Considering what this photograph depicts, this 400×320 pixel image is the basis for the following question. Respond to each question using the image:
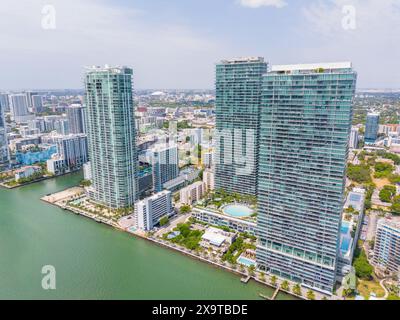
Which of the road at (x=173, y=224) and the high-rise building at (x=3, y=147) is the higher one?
the high-rise building at (x=3, y=147)

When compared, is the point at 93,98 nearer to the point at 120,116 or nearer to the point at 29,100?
the point at 120,116

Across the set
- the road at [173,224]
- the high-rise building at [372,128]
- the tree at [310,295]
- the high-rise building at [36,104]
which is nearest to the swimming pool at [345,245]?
the tree at [310,295]

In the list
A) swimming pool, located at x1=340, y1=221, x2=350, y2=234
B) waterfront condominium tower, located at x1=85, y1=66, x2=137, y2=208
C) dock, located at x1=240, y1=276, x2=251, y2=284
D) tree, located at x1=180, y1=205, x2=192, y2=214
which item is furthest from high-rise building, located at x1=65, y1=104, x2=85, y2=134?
swimming pool, located at x1=340, y1=221, x2=350, y2=234

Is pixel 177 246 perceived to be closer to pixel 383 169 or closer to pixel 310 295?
pixel 310 295

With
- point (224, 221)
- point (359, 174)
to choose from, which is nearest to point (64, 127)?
point (224, 221)

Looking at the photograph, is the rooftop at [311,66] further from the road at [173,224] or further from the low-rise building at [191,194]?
the low-rise building at [191,194]

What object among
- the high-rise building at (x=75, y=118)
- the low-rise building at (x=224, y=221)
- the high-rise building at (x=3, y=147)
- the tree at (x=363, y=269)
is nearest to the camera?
the tree at (x=363, y=269)

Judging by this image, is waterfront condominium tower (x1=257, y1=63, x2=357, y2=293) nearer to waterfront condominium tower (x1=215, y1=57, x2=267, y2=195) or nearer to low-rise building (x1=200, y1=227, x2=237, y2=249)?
low-rise building (x1=200, y1=227, x2=237, y2=249)
